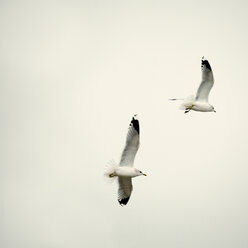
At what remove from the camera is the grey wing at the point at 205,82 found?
20688mm

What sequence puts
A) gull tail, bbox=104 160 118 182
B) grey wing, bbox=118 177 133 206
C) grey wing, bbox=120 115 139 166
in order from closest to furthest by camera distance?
1. grey wing, bbox=120 115 139 166
2. gull tail, bbox=104 160 118 182
3. grey wing, bbox=118 177 133 206

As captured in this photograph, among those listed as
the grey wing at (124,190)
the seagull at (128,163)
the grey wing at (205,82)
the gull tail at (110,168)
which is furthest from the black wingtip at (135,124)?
the grey wing at (205,82)

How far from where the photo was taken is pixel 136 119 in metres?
17.1

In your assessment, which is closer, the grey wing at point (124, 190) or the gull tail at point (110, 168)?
the gull tail at point (110, 168)

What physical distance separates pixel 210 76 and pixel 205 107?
1.35 metres

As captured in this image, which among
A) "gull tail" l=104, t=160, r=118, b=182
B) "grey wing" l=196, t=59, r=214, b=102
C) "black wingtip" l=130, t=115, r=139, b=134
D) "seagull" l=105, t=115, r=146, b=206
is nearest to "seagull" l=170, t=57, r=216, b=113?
"grey wing" l=196, t=59, r=214, b=102

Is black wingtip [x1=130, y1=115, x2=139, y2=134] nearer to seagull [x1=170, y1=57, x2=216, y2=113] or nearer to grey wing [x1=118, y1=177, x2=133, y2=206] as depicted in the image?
grey wing [x1=118, y1=177, x2=133, y2=206]

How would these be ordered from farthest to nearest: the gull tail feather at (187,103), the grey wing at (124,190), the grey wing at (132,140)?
the gull tail feather at (187,103)
the grey wing at (124,190)
the grey wing at (132,140)

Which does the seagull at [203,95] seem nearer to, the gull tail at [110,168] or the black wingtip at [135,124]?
the black wingtip at [135,124]

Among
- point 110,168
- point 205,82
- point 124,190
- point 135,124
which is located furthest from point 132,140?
point 205,82

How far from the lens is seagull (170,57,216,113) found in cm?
2068

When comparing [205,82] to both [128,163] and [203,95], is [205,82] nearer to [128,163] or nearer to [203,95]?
[203,95]

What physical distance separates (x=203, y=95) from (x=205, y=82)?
60 cm

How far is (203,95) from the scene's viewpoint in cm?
2134
